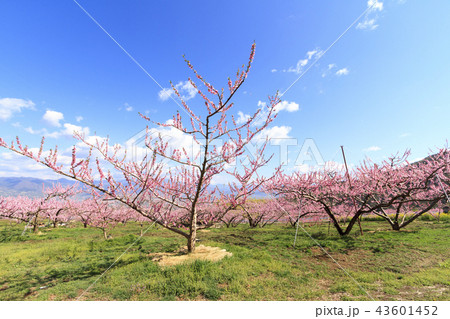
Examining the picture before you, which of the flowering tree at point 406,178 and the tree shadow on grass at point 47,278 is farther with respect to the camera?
the flowering tree at point 406,178

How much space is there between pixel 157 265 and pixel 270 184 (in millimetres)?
9505

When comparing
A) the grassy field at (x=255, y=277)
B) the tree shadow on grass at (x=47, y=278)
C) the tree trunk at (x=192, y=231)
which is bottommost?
the tree shadow on grass at (x=47, y=278)

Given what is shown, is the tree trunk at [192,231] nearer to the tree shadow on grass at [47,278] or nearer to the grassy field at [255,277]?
the grassy field at [255,277]

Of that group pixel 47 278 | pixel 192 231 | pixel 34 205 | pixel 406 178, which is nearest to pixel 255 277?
pixel 192 231

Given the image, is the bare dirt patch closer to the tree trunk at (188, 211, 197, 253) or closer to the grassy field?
the tree trunk at (188, 211, 197, 253)

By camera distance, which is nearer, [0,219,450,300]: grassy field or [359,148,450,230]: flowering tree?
[0,219,450,300]: grassy field

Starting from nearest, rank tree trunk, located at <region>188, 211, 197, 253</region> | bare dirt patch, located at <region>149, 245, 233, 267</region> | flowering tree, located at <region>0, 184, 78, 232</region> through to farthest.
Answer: bare dirt patch, located at <region>149, 245, 233, 267</region> → tree trunk, located at <region>188, 211, 197, 253</region> → flowering tree, located at <region>0, 184, 78, 232</region>

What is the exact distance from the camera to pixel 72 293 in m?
5.99

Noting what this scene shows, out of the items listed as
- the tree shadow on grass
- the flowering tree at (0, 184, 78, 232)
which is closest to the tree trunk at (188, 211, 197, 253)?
the tree shadow on grass

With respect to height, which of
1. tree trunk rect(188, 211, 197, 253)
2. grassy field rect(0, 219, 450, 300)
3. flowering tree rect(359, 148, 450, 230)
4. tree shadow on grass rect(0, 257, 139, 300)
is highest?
flowering tree rect(359, 148, 450, 230)
